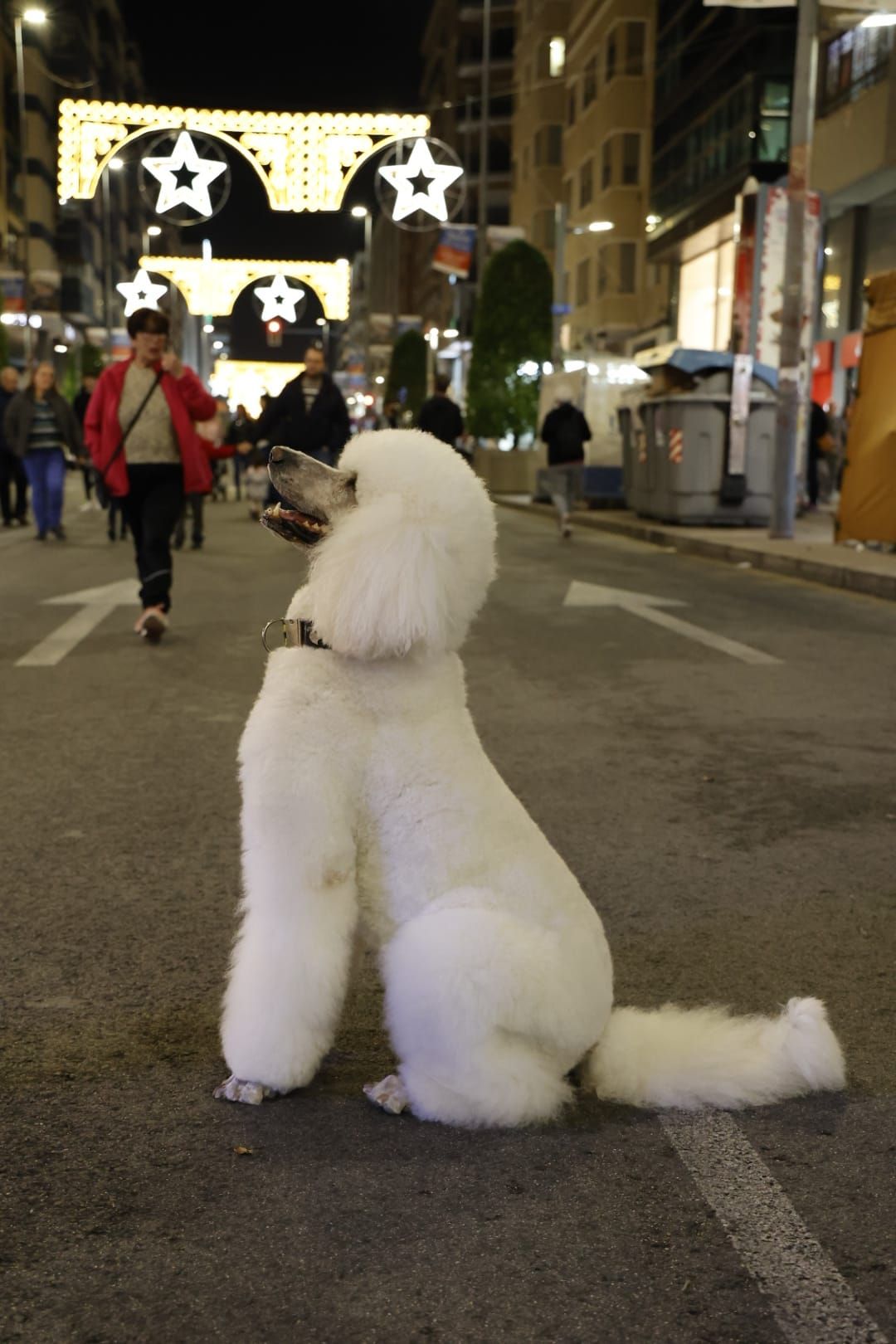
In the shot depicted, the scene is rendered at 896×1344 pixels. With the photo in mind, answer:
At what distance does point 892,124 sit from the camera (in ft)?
87.7

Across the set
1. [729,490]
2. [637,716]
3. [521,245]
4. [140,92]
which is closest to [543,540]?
[729,490]

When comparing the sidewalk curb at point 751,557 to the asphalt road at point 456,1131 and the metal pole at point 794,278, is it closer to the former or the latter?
the metal pole at point 794,278

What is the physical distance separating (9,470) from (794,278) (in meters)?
10.4

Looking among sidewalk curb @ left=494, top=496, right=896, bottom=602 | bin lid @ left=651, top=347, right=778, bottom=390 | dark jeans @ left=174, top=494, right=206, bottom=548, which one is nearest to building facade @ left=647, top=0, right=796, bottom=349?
bin lid @ left=651, top=347, right=778, bottom=390

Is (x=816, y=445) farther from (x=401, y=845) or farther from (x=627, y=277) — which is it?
(x=627, y=277)

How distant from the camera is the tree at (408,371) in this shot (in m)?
78.2

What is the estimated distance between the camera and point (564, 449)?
19453mm

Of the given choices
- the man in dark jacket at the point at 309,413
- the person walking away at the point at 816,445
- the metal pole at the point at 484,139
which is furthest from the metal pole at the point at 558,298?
the man in dark jacket at the point at 309,413

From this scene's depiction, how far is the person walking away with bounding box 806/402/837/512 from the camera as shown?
24.1m

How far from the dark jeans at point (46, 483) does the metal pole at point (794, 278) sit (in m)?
8.75

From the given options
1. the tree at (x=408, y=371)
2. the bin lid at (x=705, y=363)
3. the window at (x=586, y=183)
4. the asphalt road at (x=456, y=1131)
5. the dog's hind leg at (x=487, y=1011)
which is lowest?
Result: the asphalt road at (x=456, y=1131)

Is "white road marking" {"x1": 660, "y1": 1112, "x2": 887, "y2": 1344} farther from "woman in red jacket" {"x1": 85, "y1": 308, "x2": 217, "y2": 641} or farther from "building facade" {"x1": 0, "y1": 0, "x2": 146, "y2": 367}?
"building facade" {"x1": 0, "y1": 0, "x2": 146, "y2": 367}

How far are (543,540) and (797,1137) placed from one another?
1725cm

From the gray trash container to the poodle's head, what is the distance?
60.3 ft
